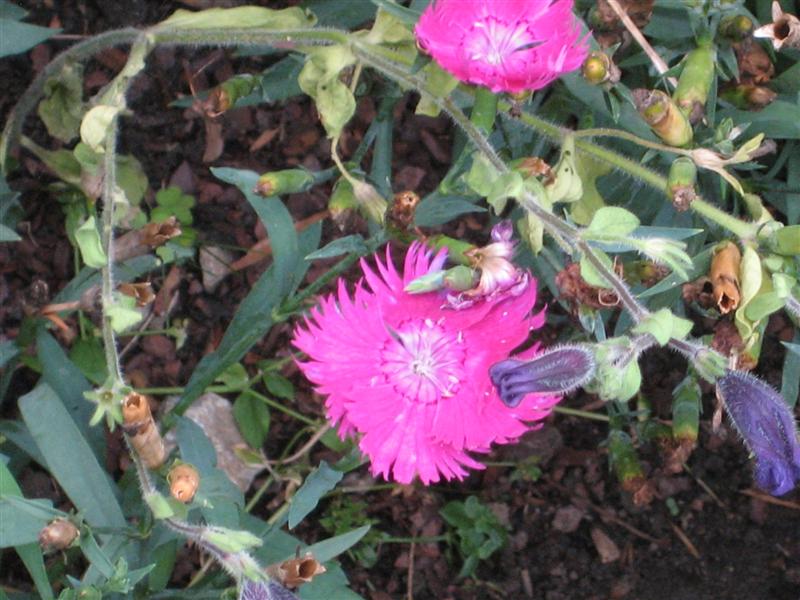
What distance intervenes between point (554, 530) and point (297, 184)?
0.94 meters

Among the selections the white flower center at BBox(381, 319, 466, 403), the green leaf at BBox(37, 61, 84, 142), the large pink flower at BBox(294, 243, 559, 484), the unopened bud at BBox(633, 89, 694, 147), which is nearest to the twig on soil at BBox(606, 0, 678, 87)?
the unopened bud at BBox(633, 89, 694, 147)

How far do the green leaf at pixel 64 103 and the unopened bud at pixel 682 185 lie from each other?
0.97 m

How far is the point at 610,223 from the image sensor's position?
1171mm

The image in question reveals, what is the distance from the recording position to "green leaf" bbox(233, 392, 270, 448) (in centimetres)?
184

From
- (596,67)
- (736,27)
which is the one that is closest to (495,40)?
(596,67)

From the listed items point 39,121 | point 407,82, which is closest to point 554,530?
point 407,82

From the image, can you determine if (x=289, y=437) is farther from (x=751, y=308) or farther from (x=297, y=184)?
(x=751, y=308)

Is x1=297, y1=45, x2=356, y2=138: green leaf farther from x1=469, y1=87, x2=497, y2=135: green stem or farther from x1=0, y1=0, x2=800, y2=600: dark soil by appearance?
x1=0, y1=0, x2=800, y2=600: dark soil

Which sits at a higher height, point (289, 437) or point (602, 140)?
point (602, 140)

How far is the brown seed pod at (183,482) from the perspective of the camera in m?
1.17

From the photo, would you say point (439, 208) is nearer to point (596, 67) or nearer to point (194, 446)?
point (596, 67)

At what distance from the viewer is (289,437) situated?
1957 millimetres

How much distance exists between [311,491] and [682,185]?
0.60 meters

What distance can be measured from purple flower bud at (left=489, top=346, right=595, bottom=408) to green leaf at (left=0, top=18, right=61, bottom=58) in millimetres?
952
